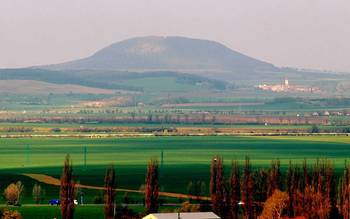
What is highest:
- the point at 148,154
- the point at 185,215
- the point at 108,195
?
the point at 108,195

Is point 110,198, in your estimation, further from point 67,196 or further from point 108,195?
point 67,196

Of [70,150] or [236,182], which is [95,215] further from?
[70,150]

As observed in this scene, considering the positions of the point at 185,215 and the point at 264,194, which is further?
the point at 264,194

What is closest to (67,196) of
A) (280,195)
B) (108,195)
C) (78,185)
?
(108,195)

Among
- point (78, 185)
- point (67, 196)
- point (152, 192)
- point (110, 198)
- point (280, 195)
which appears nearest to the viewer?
point (280, 195)

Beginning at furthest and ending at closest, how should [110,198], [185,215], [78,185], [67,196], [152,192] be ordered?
[78,185], [152,192], [110,198], [67,196], [185,215]

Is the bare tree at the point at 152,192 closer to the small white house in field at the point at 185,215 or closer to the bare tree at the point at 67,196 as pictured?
the bare tree at the point at 67,196

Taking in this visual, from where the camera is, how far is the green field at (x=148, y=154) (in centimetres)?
8456

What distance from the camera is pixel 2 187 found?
3000 inches

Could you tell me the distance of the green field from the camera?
3329 inches

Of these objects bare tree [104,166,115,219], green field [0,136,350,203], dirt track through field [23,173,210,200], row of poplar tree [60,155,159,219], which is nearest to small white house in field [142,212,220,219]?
row of poplar tree [60,155,159,219]

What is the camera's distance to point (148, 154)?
109 m

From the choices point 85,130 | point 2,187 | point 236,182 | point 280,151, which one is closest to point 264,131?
point 85,130

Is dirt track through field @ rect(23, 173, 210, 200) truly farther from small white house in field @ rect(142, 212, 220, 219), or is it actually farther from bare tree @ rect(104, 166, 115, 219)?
small white house in field @ rect(142, 212, 220, 219)
